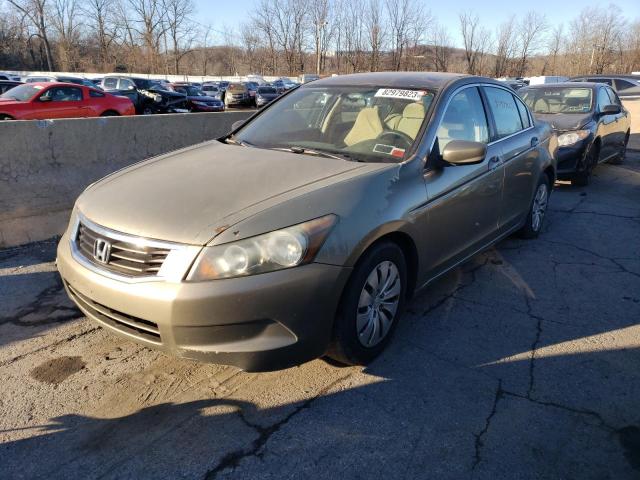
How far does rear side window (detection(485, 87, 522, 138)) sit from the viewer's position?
4.29 m

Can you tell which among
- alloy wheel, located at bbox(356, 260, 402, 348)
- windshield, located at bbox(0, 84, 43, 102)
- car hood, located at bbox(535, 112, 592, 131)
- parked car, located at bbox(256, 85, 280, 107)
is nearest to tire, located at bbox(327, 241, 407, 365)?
alloy wheel, located at bbox(356, 260, 402, 348)

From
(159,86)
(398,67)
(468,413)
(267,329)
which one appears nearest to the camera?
(267,329)

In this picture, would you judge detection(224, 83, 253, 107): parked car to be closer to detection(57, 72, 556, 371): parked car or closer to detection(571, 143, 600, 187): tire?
detection(571, 143, 600, 187): tire

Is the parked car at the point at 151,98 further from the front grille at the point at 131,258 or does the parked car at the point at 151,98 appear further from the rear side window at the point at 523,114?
the front grille at the point at 131,258

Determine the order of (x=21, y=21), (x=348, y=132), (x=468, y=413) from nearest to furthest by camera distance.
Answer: (x=468, y=413)
(x=348, y=132)
(x=21, y=21)

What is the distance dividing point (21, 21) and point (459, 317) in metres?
75.8

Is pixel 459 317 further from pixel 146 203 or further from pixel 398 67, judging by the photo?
pixel 398 67

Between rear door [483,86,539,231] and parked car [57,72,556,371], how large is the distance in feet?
0.64

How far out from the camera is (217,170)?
121 inches

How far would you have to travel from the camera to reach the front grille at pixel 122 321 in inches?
95.7

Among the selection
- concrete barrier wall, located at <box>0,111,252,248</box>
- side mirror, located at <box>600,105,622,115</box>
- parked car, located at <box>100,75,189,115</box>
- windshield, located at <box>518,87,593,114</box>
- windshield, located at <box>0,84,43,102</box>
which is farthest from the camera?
parked car, located at <box>100,75,189,115</box>

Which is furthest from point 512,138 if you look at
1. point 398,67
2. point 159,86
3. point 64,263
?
point 398,67

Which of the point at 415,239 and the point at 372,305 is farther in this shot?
the point at 415,239

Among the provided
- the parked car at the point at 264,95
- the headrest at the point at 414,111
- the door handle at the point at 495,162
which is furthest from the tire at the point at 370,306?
the parked car at the point at 264,95
